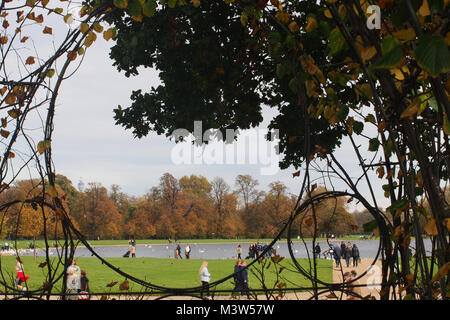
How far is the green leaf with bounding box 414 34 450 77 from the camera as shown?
1275 millimetres

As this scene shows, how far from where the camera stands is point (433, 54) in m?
1.28

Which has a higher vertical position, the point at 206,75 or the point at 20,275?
the point at 206,75

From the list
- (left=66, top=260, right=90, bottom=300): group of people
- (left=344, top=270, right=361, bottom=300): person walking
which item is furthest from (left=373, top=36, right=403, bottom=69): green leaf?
(left=66, top=260, right=90, bottom=300): group of people

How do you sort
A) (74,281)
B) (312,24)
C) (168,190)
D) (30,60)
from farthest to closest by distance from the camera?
(168,190), (74,281), (30,60), (312,24)

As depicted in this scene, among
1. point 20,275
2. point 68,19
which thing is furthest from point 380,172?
point 20,275

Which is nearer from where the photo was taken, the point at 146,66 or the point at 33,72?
the point at 33,72

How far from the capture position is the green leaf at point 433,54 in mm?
1275

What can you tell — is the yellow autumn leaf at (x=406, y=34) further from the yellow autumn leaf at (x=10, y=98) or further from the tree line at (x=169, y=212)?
the tree line at (x=169, y=212)

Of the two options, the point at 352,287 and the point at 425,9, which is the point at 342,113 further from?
the point at 352,287

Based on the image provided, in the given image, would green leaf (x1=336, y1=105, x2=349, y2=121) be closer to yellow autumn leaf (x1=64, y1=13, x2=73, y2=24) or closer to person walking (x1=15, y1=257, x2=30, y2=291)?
yellow autumn leaf (x1=64, y1=13, x2=73, y2=24)

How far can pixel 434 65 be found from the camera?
4.21 feet

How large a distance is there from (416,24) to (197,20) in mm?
5075
